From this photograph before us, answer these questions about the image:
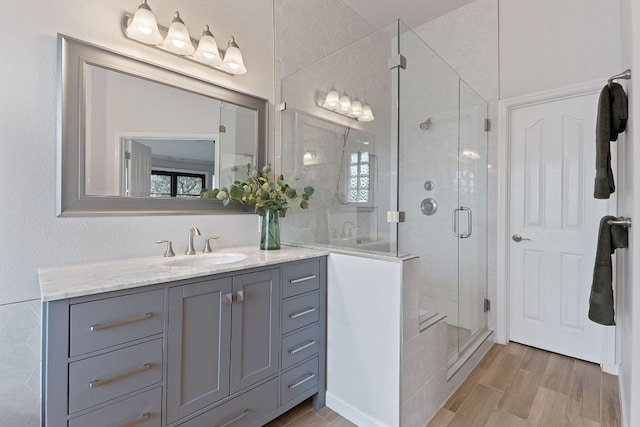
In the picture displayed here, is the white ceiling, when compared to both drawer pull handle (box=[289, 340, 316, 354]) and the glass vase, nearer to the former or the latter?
the glass vase

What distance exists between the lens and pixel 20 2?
130cm

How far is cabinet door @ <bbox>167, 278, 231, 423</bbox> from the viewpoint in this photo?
4.02 feet

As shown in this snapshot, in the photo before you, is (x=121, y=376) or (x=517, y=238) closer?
(x=121, y=376)

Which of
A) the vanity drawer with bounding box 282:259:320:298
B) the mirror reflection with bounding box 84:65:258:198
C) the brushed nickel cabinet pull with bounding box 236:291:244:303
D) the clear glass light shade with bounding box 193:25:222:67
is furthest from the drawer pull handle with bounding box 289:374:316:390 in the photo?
the clear glass light shade with bounding box 193:25:222:67

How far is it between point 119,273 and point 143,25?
1215 mm

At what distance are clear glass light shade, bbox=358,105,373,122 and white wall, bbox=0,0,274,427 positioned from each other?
147cm

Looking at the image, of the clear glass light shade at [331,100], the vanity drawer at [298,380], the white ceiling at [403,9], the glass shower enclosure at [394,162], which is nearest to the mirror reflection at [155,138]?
the glass shower enclosure at [394,162]

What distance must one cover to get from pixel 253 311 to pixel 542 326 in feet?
8.03

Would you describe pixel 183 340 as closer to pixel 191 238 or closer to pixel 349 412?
pixel 191 238

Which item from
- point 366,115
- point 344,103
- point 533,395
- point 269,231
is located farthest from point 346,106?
point 533,395

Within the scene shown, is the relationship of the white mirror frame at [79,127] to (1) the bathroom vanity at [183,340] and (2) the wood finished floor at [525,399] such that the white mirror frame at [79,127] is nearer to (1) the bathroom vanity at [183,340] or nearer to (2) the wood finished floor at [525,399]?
(1) the bathroom vanity at [183,340]

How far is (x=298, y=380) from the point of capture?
1702 millimetres

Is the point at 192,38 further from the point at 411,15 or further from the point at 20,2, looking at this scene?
the point at 411,15

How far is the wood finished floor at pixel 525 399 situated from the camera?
1696 mm
